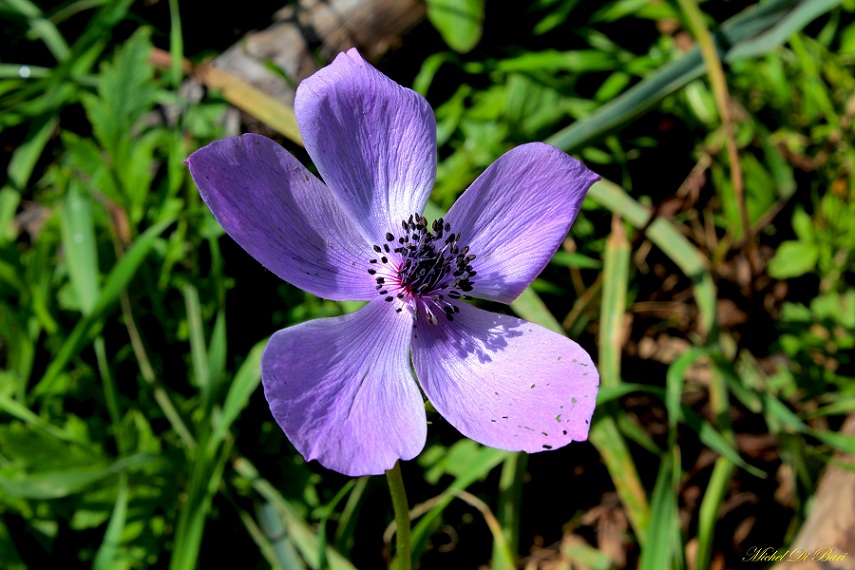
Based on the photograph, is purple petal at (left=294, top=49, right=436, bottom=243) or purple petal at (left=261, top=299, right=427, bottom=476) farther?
purple petal at (left=294, top=49, right=436, bottom=243)

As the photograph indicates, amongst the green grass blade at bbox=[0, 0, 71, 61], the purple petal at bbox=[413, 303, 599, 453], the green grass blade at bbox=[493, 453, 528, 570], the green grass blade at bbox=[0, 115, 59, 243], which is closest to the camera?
the purple petal at bbox=[413, 303, 599, 453]

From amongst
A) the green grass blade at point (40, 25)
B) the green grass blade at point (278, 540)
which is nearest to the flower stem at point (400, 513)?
the green grass blade at point (278, 540)

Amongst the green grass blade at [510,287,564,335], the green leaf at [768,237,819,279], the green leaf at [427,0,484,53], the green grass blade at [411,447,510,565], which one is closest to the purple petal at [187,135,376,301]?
the green grass blade at [411,447,510,565]

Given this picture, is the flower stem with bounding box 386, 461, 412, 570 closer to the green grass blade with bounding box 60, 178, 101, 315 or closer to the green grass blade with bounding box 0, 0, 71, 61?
the green grass blade with bounding box 60, 178, 101, 315

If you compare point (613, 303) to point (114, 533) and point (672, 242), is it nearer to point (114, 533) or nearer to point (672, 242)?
point (672, 242)

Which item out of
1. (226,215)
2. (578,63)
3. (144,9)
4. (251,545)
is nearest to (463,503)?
(251,545)

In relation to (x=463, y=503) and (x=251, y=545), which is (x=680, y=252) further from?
(x=251, y=545)

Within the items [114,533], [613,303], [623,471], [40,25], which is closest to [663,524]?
[623,471]
